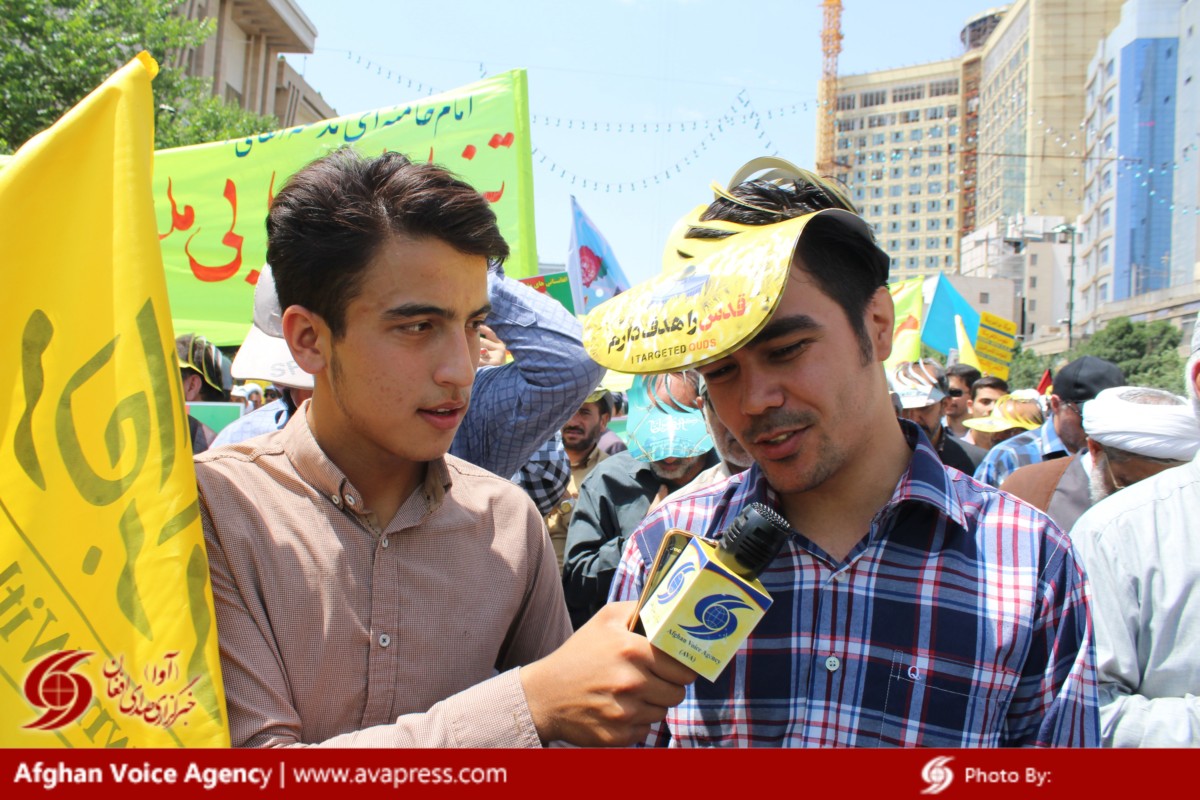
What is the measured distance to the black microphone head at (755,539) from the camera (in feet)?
4.10

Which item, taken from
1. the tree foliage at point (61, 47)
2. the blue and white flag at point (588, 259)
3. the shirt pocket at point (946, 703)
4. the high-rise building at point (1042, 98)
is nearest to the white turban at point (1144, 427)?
the shirt pocket at point (946, 703)

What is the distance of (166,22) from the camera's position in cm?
1291

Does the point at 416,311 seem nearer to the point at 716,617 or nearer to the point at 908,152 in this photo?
the point at 716,617

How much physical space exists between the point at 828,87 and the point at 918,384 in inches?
4612

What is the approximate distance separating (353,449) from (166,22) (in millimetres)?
13523

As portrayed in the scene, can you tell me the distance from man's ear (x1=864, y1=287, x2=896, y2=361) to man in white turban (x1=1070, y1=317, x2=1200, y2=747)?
103 centimetres

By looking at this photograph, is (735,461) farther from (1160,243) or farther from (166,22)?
(1160,243)

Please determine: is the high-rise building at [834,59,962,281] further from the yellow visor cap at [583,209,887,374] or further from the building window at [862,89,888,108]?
the yellow visor cap at [583,209,887,374]

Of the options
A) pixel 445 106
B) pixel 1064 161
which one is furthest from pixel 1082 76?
pixel 445 106

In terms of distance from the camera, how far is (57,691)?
124 centimetres

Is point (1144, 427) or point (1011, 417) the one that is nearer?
point (1144, 427)

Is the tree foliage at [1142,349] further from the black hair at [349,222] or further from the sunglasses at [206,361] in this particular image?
the black hair at [349,222]

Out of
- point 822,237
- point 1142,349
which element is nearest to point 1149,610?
point 822,237

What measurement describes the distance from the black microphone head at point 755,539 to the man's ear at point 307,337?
784mm
